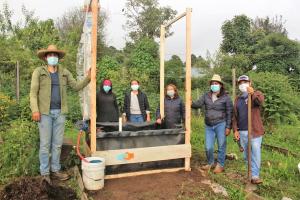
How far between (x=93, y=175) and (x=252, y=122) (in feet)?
7.85

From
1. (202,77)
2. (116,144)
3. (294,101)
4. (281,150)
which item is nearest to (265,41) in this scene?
(202,77)

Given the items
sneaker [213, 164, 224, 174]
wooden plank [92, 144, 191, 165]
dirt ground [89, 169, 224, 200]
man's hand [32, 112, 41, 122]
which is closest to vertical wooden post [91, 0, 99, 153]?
wooden plank [92, 144, 191, 165]

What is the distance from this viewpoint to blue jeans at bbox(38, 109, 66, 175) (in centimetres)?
503

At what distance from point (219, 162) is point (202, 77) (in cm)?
1267

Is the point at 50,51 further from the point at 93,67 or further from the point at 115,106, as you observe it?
the point at 115,106

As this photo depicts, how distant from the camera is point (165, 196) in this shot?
14.9ft

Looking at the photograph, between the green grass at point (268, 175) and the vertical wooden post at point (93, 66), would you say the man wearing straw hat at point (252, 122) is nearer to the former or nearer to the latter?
the green grass at point (268, 175)

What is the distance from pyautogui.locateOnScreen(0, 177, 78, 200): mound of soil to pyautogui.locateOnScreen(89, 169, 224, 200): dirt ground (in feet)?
1.21

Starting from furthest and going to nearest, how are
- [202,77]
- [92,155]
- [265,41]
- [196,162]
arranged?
[265,41] < [202,77] < [196,162] < [92,155]

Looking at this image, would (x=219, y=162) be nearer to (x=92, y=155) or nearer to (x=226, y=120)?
(x=226, y=120)

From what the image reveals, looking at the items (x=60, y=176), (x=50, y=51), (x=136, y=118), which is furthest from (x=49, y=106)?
(x=136, y=118)

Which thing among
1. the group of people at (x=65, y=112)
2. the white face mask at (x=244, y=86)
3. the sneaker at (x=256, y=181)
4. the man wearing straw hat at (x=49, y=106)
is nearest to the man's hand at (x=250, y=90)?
the group of people at (x=65, y=112)

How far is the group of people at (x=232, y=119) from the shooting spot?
5070mm

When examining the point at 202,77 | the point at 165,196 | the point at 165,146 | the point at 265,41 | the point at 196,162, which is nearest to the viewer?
the point at 165,196
